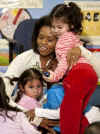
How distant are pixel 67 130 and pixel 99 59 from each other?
605 millimetres

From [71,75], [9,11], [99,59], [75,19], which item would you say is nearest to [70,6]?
[75,19]

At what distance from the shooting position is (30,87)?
1.87 m

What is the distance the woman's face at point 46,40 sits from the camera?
74.0 inches

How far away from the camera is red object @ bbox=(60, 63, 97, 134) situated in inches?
55.4

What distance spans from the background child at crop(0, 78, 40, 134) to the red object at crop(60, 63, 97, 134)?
0.79 feet

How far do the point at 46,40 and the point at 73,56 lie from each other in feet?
1.14

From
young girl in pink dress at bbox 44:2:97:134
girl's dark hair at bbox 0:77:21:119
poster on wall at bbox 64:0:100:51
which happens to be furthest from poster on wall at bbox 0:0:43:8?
girl's dark hair at bbox 0:77:21:119

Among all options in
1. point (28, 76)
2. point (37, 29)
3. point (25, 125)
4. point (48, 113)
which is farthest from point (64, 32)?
point (25, 125)

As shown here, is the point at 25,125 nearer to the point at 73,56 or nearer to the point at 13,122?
the point at 13,122

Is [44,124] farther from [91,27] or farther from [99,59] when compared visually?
[91,27]

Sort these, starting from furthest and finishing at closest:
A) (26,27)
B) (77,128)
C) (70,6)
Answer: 1. (26,27)
2. (70,6)
3. (77,128)

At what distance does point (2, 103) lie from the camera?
165 centimetres

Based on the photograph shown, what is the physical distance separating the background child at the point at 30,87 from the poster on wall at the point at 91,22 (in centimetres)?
96

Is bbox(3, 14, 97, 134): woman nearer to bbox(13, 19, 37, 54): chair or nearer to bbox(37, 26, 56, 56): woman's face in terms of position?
bbox(37, 26, 56, 56): woman's face
